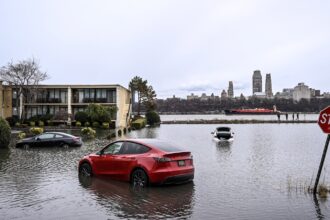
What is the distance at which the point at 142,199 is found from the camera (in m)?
12.0

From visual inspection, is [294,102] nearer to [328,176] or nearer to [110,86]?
[110,86]

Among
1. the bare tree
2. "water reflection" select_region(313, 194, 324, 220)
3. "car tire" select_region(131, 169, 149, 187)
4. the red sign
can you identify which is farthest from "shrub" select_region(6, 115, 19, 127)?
the red sign

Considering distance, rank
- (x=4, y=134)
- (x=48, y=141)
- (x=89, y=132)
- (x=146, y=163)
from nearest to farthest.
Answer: (x=146, y=163) → (x=4, y=134) → (x=48, y=141) → (x=89, y=132)

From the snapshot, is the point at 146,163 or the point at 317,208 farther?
the point at 146,163

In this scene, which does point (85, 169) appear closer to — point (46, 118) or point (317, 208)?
point (317, 208)

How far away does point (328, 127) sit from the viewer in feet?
38.3

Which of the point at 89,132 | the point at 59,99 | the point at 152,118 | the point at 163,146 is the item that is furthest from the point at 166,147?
the point at 152,118

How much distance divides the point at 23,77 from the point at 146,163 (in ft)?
178

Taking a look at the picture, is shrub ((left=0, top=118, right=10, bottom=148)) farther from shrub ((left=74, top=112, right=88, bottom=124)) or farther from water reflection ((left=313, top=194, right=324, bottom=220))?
shrub ((left=74, top=112, right=88, bottom=124))

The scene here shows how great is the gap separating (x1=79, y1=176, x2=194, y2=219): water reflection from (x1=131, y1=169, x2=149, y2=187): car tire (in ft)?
0.61

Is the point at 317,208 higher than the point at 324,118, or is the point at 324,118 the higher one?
the point at 324,118

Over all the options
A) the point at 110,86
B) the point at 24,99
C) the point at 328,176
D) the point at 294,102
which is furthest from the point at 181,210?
the point at 294,102

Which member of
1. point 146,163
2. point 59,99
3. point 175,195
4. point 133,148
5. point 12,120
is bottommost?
point 175,195

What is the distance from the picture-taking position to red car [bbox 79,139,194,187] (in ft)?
43.8
